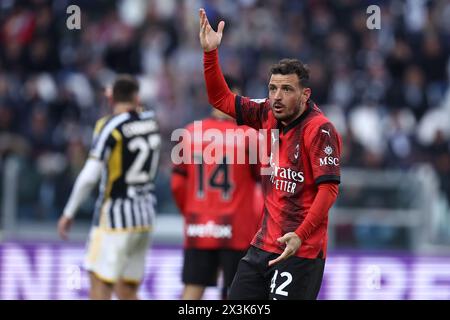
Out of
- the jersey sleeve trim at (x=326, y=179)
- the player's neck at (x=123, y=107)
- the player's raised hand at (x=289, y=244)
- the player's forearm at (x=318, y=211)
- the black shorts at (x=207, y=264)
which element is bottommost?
the black shorts at (x=207, y=264)

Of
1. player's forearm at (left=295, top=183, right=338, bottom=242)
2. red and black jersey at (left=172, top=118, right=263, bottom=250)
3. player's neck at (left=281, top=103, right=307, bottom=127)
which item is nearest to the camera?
player's forearm at (left=295, top=183, right=338, bottom=242)

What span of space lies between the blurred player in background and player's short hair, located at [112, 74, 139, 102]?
23.7 inches

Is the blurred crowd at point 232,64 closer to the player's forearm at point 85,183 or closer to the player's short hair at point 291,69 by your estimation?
the player's forearm at point 85,183

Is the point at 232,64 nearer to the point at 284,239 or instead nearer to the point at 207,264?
the point at 207,264

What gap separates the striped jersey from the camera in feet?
30.7

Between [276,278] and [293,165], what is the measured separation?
0.73 metres

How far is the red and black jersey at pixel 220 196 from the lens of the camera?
30.4 feet

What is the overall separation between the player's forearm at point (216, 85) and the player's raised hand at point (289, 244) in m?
1.00

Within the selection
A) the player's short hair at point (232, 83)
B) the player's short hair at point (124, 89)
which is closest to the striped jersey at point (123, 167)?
the player's short hair at point (124, 89)

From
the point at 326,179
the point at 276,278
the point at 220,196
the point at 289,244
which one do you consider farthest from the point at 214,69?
the point at 220,196

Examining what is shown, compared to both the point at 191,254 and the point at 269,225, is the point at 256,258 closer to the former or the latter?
the point at 269,225

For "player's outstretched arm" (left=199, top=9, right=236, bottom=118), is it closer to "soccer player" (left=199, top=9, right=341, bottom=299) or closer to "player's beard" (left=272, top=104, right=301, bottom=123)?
"soccer player" (left=199, top=9, right=341, bottom=299)

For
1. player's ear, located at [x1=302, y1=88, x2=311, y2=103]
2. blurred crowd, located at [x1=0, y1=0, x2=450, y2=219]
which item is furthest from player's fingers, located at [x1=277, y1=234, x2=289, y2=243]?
blurred crowd, located at [x1=0, y1=0, x2=450, y2=219]

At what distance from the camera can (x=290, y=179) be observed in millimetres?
6816
